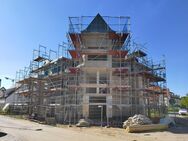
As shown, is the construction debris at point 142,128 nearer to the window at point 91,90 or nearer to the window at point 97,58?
the window at point 91,90

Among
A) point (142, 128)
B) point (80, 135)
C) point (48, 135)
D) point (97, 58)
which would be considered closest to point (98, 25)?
point (97, 58)

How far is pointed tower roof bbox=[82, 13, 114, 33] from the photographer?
3462 cm

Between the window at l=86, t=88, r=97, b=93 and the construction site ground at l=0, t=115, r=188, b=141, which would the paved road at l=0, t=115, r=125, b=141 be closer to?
the construction site ground at l=0, t=115, r=188, b=141

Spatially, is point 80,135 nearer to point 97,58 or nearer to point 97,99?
point 97,99

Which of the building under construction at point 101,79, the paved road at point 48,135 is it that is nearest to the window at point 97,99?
the building under construction at point 101,79

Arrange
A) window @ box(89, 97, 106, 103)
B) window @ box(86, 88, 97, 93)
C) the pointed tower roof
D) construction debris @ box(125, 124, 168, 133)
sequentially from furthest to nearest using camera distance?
the pointed tower roof, window @ box(86, 88, 97, 93), window @ box(89, 97, 106, 103), construction debris @ box(125, 124, 168, 133)

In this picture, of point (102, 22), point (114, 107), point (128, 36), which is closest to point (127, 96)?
point (114, 107)

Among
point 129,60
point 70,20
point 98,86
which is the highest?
point 70,20

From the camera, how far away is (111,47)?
112 ft

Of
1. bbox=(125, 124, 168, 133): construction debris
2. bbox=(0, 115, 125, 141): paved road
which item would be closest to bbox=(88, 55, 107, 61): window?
bbox=(125, 124, 168, 133): construction debris

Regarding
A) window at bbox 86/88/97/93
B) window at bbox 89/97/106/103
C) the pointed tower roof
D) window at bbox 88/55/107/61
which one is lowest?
window at bbox 89/97/106/103

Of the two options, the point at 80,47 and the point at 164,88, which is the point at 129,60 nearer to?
the point at 80,47

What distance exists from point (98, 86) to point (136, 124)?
8.99m

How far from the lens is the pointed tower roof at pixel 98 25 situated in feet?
114
